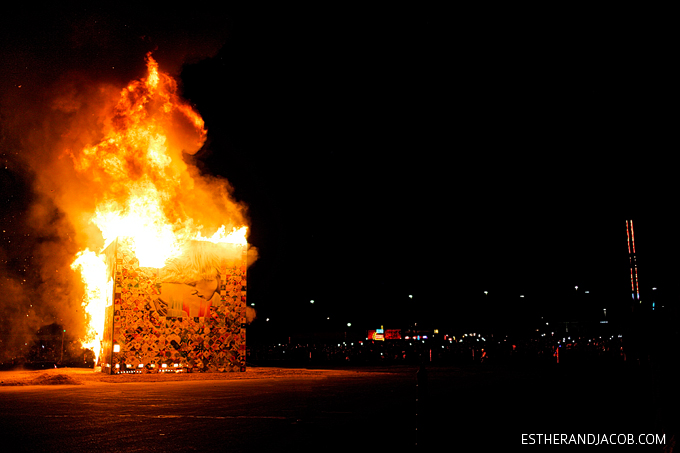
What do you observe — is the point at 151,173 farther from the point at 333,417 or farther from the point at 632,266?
the point at 632,266

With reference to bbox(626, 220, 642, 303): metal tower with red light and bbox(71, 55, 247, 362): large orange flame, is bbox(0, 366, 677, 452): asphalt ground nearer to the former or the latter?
bbox(626, 220, 642, 303): metal tower with red light

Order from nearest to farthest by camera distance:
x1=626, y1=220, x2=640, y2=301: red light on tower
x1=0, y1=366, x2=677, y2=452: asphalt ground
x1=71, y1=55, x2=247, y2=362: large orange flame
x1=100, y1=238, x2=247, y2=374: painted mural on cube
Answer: x1=0, y1=366, x2=677, y2=452: asphalt ground → x1=626, y1=220, x2=640, y2=301: red light on tower → x1=71, y1=55, x2=247, y2=362: large orange flame → x1=100, y1=238, x2=247, y2=374: painted mural on cube

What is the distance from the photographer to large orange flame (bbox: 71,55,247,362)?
26125 mm

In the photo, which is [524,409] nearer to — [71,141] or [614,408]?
[614,408]

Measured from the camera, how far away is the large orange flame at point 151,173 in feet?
85.7

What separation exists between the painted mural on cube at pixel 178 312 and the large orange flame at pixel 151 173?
2.29 feet

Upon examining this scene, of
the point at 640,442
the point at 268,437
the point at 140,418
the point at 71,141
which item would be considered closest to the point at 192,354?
the point at 71,141

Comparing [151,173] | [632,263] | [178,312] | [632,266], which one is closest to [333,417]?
[632,263]

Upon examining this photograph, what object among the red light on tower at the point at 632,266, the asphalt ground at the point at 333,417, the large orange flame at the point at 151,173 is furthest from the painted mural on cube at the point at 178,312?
the red light on tower at the point at 632,266

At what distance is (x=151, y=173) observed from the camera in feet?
88.0

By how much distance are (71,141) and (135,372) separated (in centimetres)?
1087

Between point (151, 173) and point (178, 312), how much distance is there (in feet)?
22.1

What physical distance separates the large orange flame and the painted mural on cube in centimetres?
70

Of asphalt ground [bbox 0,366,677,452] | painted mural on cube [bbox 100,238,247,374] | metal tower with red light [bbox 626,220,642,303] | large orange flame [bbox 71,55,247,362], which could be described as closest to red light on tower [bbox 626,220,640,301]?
metal tower with red light [bbox 626,220,642,303]
